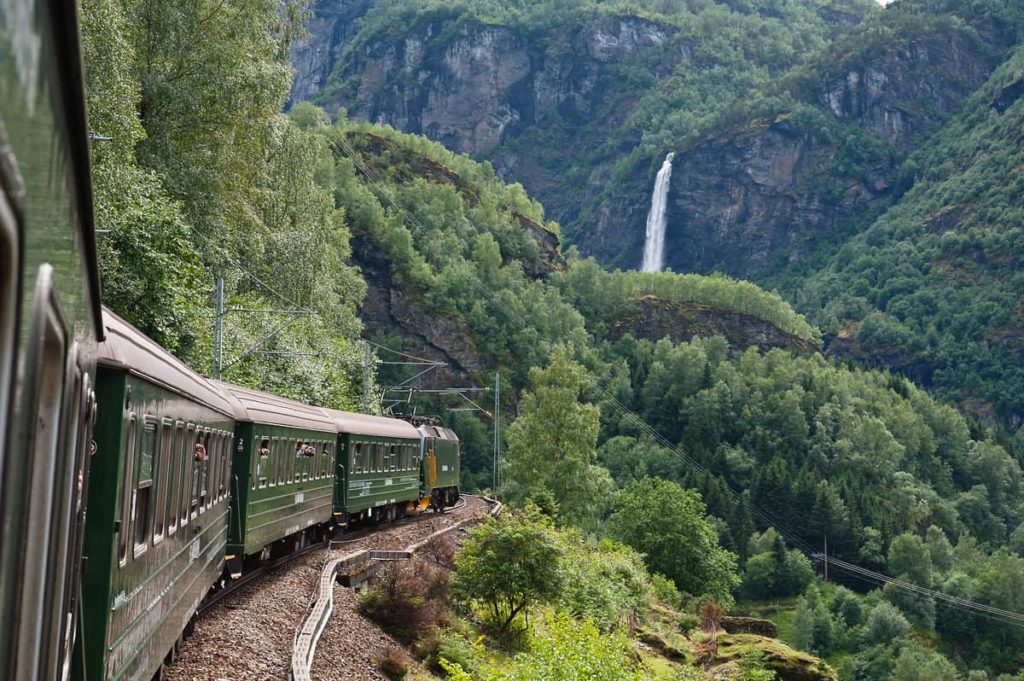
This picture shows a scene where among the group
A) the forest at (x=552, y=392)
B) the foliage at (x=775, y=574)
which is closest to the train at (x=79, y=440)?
the forest at (x=552, y=392)

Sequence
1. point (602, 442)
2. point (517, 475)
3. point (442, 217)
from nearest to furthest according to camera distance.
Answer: point (517, 475)
point (602, 442)
point (442, 217)

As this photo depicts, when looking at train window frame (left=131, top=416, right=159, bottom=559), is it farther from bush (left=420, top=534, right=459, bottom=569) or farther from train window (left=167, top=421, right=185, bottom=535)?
bush (left=420, top=534, right=459, bottom=569)

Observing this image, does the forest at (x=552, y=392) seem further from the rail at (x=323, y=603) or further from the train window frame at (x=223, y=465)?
the train window frame at (x=223, y=465)

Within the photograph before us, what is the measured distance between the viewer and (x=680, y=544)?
54.7 metres

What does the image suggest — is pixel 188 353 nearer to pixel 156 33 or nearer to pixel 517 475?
pixel 156 33

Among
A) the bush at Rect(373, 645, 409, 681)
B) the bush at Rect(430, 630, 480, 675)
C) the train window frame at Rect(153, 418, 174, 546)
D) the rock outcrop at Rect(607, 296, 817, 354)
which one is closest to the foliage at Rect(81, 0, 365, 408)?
the bush at Rect(430, 630, 480, 675)

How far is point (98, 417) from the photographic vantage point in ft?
18.8

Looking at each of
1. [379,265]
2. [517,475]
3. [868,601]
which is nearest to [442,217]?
[379,265]

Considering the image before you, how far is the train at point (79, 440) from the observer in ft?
6.82

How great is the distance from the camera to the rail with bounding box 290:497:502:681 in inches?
491

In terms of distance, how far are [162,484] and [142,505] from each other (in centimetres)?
61

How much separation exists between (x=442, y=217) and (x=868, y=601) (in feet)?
206

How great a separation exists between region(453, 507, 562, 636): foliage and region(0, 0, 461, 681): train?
6128mm

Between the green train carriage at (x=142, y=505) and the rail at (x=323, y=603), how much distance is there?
1778mm
